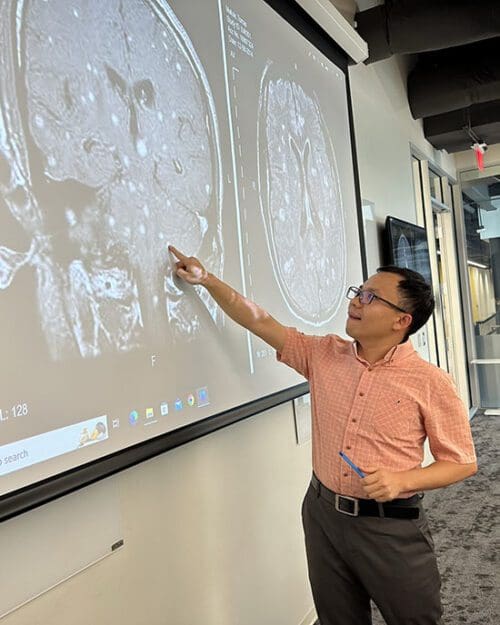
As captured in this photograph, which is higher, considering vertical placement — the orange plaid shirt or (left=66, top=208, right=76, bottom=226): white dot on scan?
(left=66, top=208, right=76, bottom=226): white dot on scan

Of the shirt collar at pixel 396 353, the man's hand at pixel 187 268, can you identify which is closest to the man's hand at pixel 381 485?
the shirt collar at pixel 396 353

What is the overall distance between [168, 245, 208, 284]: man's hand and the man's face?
0.44 meters

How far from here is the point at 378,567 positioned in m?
1.36

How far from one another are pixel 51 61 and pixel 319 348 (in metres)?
1.02

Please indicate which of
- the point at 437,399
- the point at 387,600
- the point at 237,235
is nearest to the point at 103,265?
the point at 237,235

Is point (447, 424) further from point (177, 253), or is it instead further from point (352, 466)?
point (177, 253)

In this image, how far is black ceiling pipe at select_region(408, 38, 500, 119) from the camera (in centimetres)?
364

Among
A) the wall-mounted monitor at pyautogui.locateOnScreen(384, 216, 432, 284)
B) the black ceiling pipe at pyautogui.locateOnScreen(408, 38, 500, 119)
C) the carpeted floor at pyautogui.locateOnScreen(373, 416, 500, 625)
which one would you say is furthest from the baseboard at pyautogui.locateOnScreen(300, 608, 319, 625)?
the black ceiling pipe at pyautogui.locateOnScreen(408, 38, 500, 119)

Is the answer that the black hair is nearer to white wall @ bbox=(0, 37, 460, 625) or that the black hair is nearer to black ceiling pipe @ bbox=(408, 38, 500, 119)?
white wall @ bbox=(0, 37, 460, 625)

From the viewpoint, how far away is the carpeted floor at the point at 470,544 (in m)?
2.26

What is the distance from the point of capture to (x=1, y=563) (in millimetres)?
1012

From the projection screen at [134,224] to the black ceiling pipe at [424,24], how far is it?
118 cm

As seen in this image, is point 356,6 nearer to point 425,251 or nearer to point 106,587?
point 425,251

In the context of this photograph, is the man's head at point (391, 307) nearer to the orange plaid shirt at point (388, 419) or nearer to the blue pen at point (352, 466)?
the orange plaid shirt at point (388, 419)
